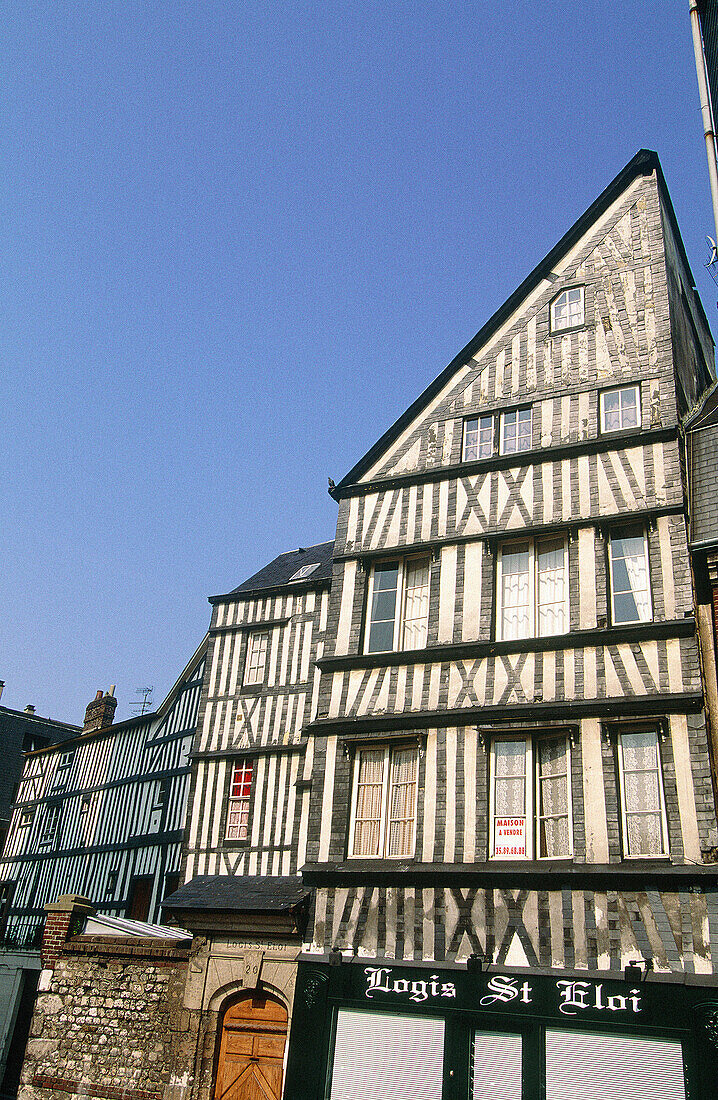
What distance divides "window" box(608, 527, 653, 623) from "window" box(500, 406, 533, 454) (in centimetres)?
208

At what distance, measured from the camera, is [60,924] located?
45.1 ft

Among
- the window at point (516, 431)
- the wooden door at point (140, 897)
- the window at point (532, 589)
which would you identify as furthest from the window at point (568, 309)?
the wooden door at point (140, 897)

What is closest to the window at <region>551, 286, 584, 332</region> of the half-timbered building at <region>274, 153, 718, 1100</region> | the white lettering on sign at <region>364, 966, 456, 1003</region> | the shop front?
the half-timbered building at <region>274, 153, 718, 1100</region>

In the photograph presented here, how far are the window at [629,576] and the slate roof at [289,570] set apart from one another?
20.9 feet

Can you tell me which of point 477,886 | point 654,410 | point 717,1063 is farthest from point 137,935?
point 654,410

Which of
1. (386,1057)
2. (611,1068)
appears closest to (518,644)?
(611,1068)

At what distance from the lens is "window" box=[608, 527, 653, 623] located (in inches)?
443

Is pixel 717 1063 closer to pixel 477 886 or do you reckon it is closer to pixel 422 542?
pixel 477 886

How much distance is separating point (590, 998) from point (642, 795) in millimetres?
2164

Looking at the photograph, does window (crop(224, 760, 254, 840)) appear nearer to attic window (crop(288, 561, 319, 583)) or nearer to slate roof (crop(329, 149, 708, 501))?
attic window (crop(288, 561, 319, 583))

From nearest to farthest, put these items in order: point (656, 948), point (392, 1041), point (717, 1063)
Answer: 1. point (717, 1063)
2. point (656, 948)
3. point (392, 1041)

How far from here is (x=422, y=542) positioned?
43.2 ft

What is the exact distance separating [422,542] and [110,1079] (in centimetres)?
821

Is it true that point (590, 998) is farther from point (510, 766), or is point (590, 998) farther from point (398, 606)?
point (398, 606)
